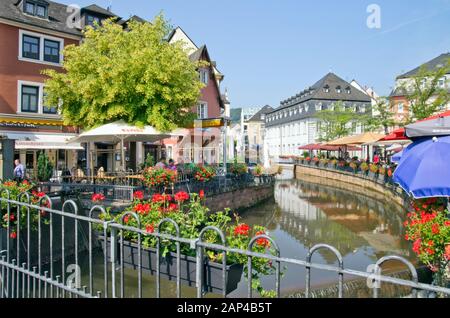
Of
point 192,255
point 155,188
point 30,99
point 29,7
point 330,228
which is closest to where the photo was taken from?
point 192,255

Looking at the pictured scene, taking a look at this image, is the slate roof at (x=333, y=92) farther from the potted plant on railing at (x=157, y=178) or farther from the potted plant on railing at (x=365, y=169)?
the potted plant on railing at (x=157, y=178)

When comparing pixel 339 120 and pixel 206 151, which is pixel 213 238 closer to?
pixel 206 151

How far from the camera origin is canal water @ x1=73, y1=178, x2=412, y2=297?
29.8 ft

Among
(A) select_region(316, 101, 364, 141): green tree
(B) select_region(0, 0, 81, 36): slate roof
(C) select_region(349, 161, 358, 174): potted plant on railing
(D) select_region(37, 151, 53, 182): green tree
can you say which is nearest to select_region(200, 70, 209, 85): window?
(B) select_region(0, 0, 81, 36): slate roof

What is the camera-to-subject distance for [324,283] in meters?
9.34

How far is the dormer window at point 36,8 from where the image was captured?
2423cm

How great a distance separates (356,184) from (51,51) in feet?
85.4

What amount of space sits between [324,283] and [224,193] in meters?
10.1

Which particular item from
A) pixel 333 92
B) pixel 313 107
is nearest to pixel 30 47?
pixel 313 107

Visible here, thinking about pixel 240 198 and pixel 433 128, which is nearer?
pixel 433 128

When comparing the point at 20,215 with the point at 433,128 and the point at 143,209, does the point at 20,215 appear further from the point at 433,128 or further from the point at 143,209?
the point at 433,128

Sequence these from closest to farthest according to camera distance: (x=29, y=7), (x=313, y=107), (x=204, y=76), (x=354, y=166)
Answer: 1. (x=29, y=7)
2. (x=204, y=76)
3. (x=354, y=166)
4. (x=313, y=107)

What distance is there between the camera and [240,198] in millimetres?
20969
